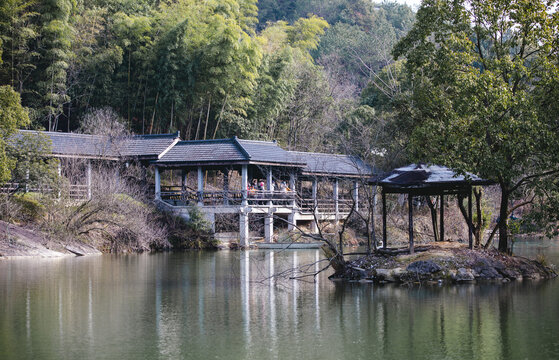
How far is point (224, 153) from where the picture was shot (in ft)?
95.9

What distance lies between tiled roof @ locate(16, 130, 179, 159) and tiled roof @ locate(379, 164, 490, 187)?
15.7 meters

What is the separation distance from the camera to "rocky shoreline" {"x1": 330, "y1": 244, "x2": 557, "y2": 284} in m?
15.7

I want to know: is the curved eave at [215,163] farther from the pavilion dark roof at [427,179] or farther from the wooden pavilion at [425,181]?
the pavilion dark roof at [427,179]

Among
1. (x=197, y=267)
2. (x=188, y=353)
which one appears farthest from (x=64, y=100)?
(x=188, y=353)

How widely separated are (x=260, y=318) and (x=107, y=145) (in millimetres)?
19789

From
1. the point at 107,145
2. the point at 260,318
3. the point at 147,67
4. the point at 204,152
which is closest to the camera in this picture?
the point at 260,318

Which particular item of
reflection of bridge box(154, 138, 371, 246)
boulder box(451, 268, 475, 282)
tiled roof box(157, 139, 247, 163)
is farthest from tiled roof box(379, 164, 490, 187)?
tiled roof box(157, 139, 247, 163)

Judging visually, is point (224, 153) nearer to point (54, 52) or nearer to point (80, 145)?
point (80, 145)

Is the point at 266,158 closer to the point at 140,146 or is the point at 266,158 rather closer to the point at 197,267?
the point at 140,146

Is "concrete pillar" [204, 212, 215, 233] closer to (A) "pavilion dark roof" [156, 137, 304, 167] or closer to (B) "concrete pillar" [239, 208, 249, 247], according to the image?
(B) "concrete pillar" [239, 208, 249, 247]

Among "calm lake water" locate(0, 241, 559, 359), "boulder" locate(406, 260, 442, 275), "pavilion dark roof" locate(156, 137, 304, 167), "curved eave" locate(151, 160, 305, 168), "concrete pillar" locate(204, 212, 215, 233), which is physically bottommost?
"calm lake water" locate(0, 241, 559, 359)

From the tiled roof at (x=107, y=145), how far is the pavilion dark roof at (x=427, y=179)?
1568 cm

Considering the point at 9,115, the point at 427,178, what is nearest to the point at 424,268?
the point at 427,178

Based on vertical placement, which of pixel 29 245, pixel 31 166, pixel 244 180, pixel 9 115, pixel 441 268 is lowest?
pixel 441 268
